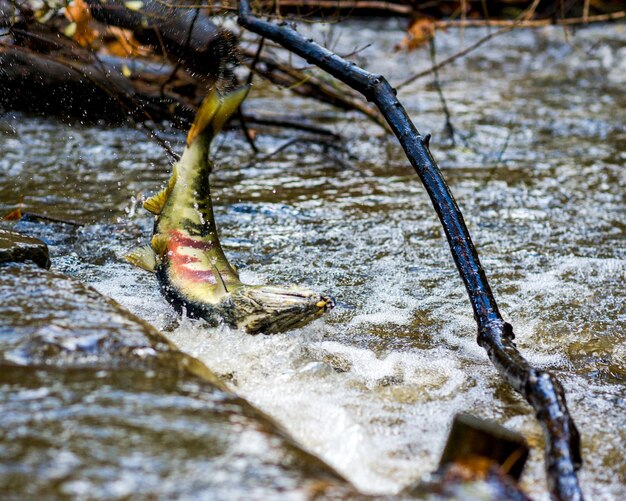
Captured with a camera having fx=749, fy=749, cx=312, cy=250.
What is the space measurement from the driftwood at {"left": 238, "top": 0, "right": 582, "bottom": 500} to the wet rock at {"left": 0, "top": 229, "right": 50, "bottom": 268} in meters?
1.76

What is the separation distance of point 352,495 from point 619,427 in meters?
1.46

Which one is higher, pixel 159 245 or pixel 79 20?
pixel 79 20

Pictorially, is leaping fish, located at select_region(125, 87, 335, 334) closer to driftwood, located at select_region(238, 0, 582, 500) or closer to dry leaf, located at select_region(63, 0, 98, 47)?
driftwood, located at select_region(238, 0, 582, 500)

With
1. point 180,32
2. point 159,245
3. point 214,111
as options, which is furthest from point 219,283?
point 180,32

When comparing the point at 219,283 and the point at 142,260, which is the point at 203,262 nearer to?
the point at 219,283

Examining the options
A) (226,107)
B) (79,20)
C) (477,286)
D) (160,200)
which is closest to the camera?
(477,286)

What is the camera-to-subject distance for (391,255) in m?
4.88

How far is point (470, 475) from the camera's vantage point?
1.85 meters

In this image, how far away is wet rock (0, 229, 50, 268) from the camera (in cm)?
322

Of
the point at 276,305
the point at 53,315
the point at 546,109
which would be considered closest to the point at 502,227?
the point at 276,305

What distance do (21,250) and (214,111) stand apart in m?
1.19

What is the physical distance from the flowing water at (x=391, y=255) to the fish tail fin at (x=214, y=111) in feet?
2.98

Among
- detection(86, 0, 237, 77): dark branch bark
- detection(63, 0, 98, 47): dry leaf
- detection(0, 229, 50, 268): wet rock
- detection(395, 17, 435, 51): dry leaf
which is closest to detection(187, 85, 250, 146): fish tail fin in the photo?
detection(86, 0, 237, 77): dark branch bark

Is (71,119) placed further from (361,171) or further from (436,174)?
(436,174)
